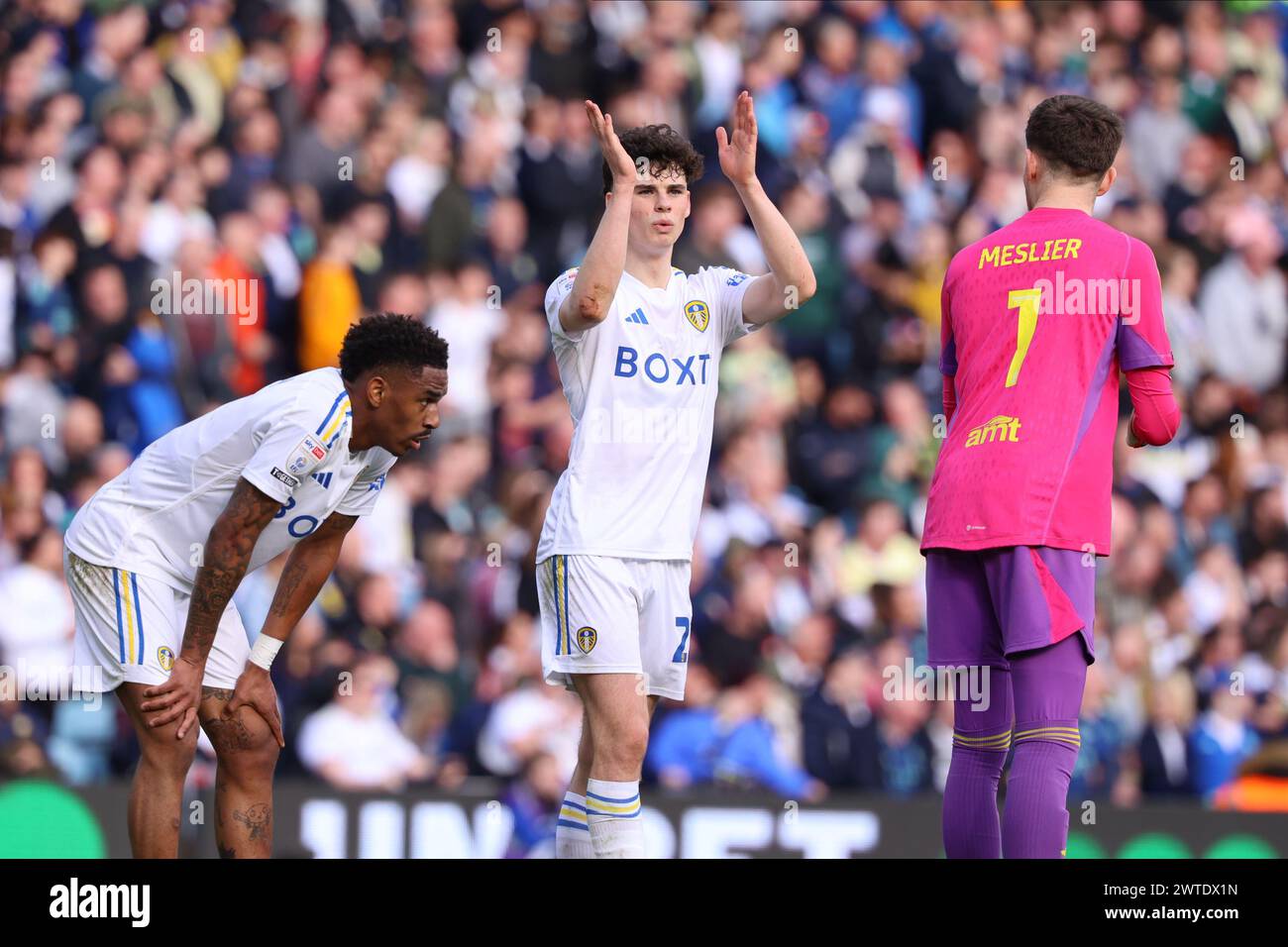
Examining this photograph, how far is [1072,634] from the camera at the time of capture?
19.3 ft

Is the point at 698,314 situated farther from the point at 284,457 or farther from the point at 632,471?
the point at 284,457

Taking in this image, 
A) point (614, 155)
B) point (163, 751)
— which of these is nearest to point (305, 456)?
point (163, 751)

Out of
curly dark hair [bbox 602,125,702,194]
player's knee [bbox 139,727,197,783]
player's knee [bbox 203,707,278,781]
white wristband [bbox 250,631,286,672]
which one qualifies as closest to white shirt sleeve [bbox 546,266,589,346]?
curly dark hair [bbox 602,125,702,194]

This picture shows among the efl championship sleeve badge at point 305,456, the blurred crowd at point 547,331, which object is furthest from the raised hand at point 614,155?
the blurred crowd at point 547,331

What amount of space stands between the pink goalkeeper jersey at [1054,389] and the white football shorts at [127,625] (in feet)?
8.99

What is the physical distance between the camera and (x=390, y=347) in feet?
22.9

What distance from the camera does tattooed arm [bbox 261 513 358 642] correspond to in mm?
7309

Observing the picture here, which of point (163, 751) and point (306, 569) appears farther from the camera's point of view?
point (306, 569)

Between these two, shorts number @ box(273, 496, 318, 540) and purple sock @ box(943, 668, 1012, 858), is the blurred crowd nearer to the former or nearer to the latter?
shorts number @ box(273, 496, 318, 540)

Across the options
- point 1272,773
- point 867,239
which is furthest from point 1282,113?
point 1272,773

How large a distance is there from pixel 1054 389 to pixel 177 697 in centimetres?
308

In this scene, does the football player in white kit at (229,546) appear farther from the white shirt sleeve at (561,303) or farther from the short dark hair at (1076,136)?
the short dark hair at (1076,136)

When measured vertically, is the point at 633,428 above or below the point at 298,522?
above

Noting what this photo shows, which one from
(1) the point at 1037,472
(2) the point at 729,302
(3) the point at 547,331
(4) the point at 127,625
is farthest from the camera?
(3) the point at 547,331
